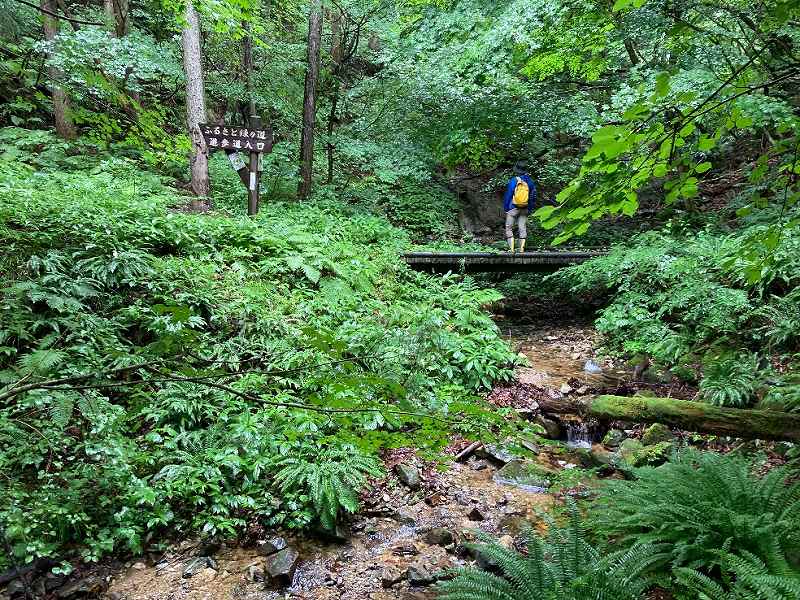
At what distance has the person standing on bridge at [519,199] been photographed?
11.5 meters

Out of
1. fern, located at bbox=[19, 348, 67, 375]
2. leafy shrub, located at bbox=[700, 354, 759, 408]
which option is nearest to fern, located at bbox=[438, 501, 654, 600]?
leafy shrub, located at bbox=[700, 354, 759, 408]

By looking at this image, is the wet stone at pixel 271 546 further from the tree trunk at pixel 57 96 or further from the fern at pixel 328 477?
the tree trunk at pixel 57 96

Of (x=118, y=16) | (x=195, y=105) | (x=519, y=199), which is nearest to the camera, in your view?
(x=195, y=105)

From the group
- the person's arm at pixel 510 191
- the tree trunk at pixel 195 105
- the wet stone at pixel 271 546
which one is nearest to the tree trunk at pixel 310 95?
the tree trunk at pixel 195 105

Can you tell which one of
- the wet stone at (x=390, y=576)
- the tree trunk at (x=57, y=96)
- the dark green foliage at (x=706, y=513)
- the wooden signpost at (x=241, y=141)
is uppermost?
A: the tree trunk at (x=57, y=96)

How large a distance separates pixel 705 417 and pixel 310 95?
11.8m

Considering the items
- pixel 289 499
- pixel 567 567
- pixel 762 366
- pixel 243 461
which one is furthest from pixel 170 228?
pixel 762 366

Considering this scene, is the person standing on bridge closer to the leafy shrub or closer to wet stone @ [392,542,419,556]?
the leafy shrub

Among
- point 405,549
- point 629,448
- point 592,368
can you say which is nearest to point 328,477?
point 405,549

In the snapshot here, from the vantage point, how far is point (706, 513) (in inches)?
136

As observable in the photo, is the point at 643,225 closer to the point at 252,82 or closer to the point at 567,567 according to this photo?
the point at 252,82

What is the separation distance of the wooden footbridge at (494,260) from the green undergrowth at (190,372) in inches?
94.3

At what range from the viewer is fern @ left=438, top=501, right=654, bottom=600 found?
3016mm

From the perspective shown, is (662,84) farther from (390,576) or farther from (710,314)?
(710,314)
